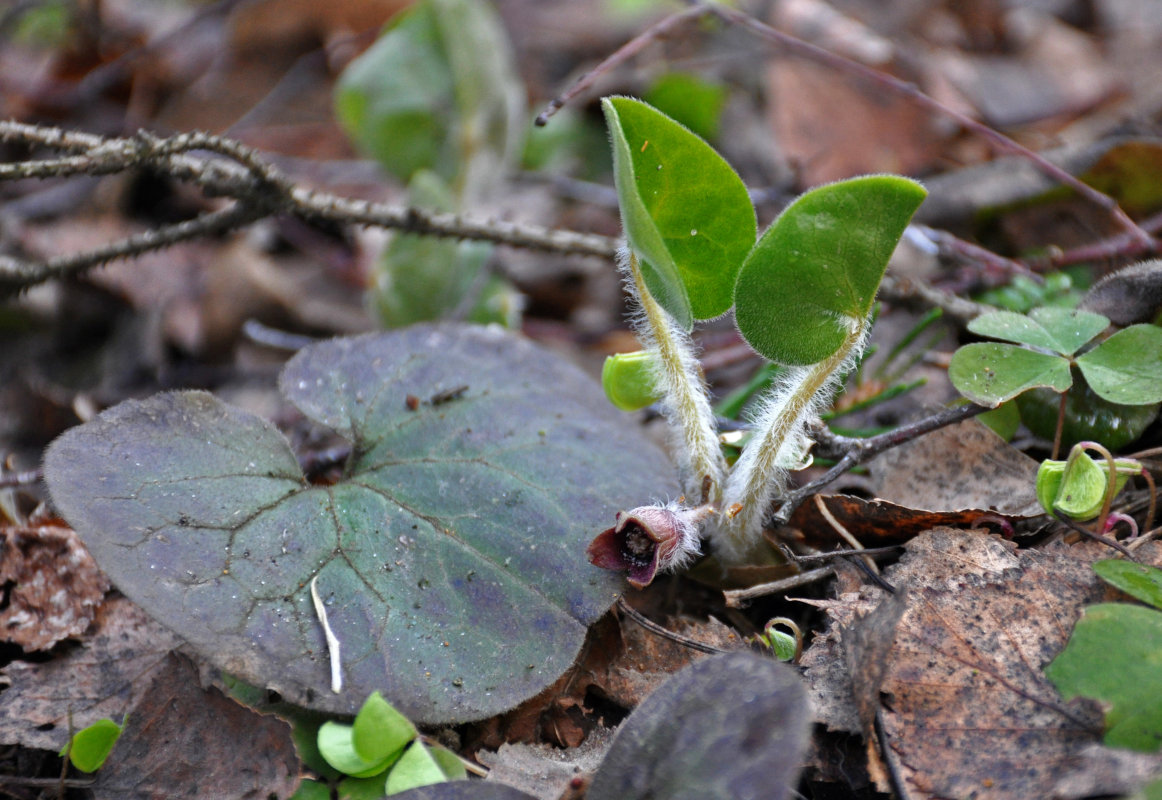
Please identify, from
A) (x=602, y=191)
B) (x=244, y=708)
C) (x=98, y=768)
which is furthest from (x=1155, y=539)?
(x=602, y=191)

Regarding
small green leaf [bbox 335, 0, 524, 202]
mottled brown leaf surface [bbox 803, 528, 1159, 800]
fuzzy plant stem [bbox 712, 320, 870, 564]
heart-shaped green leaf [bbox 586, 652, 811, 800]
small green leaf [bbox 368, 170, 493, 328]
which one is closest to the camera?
heart-shaped green leaf [bbox 586, 652, 811, 800]

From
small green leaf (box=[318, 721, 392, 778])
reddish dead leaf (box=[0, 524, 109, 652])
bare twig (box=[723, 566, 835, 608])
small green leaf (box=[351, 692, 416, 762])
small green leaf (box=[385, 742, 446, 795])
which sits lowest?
reddish dead leaf (box=[0, 524, 109, 652])

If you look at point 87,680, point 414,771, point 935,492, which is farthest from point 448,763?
point 935,492

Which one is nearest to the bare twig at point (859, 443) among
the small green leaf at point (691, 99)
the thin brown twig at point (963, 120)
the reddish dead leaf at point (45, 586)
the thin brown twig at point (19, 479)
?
the thin brown twig at point (963, 120)

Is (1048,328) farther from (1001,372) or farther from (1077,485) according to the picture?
(1077,485)

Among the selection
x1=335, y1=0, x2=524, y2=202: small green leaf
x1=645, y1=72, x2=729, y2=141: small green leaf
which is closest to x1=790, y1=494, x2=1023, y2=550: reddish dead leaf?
x1=335, y1=0, x2=524, y2=202: small green leaf

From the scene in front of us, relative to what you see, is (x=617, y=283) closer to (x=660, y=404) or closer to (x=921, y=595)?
(x=660, y=404)

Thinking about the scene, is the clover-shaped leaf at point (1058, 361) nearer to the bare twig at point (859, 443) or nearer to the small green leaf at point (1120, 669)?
the bare twig at point (859, 443)

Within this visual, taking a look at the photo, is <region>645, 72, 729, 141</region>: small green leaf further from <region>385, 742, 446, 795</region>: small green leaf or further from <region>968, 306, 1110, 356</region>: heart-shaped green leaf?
<region>385, 742, 446, 795</region>: small green leaf
